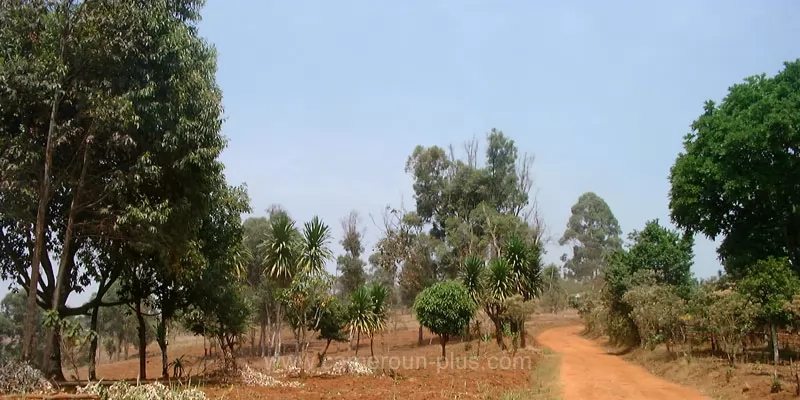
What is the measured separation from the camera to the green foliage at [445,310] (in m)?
24.0

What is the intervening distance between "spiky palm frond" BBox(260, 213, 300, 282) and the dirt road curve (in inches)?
422

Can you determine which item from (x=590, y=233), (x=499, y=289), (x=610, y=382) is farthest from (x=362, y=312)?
(x=590, y=233)

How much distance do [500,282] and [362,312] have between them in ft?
25.1

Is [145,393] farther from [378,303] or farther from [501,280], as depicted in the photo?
[501,280]

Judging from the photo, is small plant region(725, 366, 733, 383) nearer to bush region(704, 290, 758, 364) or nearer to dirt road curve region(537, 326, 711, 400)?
dirt road curve region(537, 326, 711, 400)

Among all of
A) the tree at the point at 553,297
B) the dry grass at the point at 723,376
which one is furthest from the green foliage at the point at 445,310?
the tree at the point at 553,297

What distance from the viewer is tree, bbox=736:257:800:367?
639 inches

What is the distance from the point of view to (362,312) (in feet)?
83.4

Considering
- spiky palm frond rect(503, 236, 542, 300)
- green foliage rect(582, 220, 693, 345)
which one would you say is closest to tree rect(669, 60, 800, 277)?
green foliage rect(582, 220, 693, 345)

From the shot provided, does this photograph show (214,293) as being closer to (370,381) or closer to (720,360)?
(370,381)

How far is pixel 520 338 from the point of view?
31.9m

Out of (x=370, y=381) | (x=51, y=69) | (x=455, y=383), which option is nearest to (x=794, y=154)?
(x=455, y=383)

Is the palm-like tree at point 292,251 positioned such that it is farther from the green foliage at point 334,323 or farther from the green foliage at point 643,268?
the green foliage at point 643,268

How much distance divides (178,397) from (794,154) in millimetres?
20240
